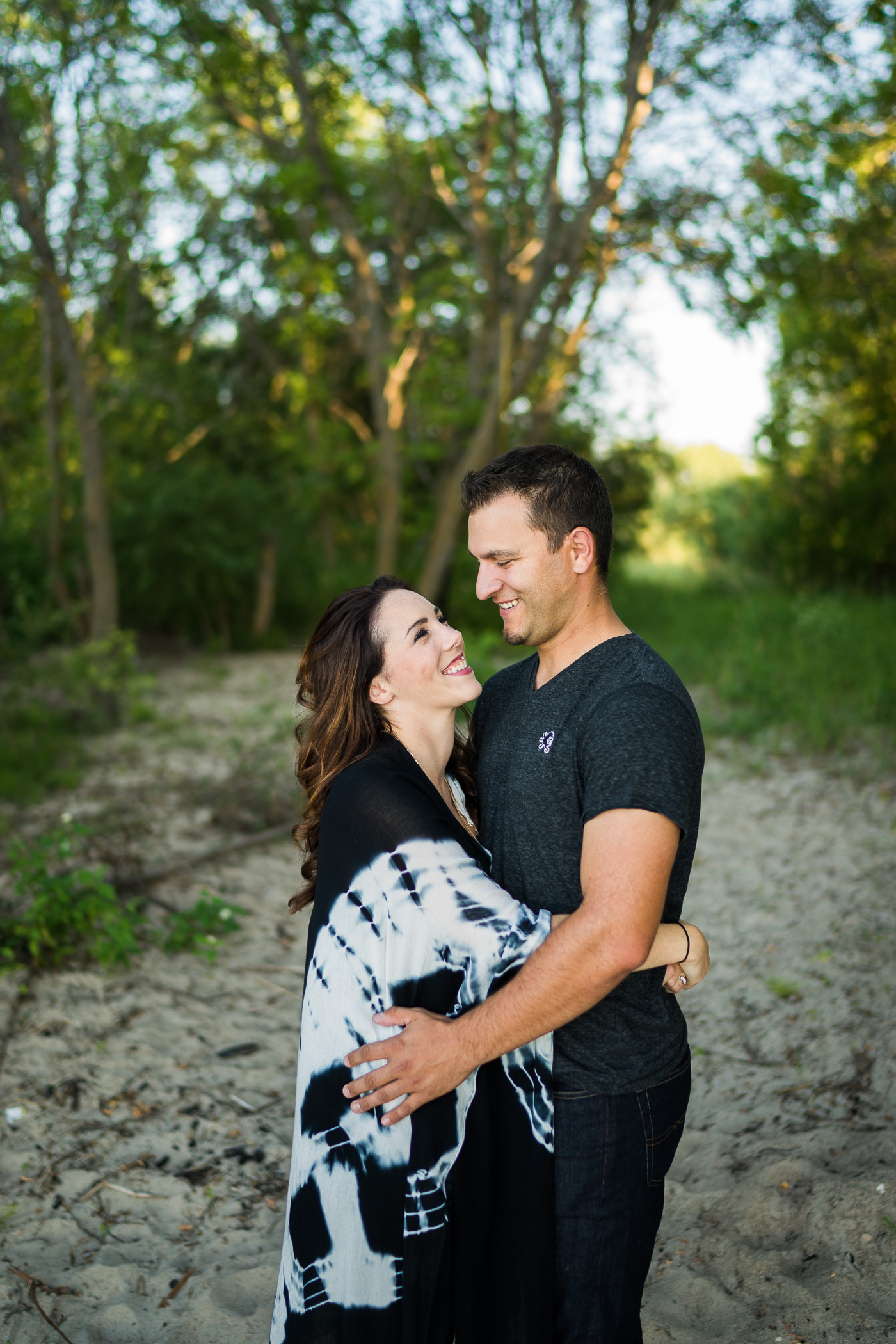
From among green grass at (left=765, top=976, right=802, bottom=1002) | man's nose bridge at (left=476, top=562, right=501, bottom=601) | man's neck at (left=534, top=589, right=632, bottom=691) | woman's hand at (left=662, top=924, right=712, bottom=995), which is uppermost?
man's nose bridge at (left=476, top=562, right=501, bottom=601)

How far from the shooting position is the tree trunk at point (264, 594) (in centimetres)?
Answer: 1480

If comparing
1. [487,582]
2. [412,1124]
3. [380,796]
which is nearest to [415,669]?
[487,582]

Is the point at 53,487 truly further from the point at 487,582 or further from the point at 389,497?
the point at 487,582

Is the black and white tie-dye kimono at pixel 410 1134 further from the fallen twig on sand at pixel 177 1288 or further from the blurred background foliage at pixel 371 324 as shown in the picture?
the blurred background foliage at pixel 371 324

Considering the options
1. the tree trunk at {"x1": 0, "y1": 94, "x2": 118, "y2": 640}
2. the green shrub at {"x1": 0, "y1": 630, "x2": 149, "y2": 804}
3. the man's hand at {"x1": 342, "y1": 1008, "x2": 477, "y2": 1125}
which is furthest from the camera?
the tree trunk at {"x1": 0, "y1": 94, "x2": 118, "y2": 640}

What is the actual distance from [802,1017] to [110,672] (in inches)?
291

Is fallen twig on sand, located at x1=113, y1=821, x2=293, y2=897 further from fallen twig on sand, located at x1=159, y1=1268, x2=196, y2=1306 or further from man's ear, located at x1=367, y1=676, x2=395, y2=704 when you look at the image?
man's ear, located at x1=367, y1=676, x2=395, y2=704

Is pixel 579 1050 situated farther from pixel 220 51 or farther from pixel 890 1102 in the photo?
pixel 220 51

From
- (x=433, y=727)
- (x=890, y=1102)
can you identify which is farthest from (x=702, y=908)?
(x=433, y=727)

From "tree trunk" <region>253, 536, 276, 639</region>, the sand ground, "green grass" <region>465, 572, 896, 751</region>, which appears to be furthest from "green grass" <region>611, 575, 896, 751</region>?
"tree trunk" <region>253, 536, 276, 639</region>

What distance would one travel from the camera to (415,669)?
2076mm

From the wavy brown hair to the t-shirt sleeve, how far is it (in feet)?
1.69

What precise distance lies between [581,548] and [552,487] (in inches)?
5.5

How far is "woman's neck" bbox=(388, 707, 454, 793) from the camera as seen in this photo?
6.82ft
